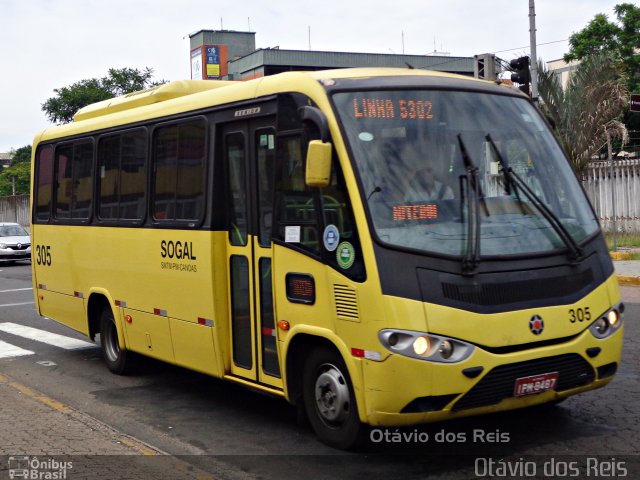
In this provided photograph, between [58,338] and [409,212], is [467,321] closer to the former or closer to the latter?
[409,212]

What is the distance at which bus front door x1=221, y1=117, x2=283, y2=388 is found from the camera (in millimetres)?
7535

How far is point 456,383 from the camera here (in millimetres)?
6082

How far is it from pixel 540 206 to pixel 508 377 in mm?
1325

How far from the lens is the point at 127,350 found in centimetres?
1032

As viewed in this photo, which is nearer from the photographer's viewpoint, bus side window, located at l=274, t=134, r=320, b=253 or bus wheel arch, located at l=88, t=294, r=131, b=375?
bus side window, located at l=274, t=134, r=320, b=253

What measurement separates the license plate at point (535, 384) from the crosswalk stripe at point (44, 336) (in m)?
7.87

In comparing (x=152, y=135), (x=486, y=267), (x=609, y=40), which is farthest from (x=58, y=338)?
(x=609, y=40)

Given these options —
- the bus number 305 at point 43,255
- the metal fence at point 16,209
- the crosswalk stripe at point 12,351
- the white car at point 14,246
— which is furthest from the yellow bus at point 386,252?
the metal fence at point 16,209

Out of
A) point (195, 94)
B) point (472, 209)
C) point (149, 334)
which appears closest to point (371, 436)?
point (472, 209)

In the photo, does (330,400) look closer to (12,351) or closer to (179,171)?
(179,171)

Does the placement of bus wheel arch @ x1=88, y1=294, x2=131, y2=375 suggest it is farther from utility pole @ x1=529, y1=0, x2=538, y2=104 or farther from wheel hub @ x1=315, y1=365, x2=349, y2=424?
utility pole @ x1=529, y1=0, x2=538, y2=104

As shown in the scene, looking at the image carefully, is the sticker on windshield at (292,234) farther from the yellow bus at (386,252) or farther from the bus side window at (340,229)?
the bus side window at (340,229)

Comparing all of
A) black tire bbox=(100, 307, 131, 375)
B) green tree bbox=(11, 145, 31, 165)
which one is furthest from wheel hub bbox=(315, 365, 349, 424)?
green tree bbox=(11, 145, 31, 165)

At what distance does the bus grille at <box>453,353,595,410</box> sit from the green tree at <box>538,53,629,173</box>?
17908 mm
